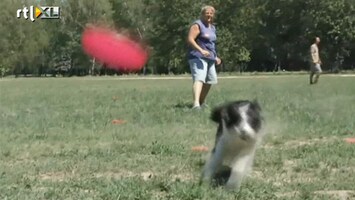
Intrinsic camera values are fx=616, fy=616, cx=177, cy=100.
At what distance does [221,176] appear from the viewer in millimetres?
4801

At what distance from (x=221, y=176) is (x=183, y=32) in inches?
2024

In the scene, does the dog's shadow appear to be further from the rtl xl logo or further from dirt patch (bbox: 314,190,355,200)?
the rtl xl logo

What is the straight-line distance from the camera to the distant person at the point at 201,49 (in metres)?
10.4

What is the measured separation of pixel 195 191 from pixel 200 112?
18.5 ft

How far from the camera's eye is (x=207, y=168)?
483 centimetres

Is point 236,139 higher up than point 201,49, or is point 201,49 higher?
point 201,49

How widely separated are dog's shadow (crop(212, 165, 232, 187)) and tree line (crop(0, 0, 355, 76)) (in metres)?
42.8

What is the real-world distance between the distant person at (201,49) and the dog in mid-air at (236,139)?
5667 millimetres

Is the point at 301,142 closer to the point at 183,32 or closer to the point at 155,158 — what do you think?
the point at 155,158

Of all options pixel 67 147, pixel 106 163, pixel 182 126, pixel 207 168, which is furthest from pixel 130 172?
pixel 182 126

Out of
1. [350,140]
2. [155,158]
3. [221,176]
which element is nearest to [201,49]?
[350,140]

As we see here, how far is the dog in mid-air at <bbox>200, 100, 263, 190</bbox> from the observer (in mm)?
4312

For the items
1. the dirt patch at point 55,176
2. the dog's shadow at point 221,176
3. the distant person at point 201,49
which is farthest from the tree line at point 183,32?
the dog's shadow at point 221,176

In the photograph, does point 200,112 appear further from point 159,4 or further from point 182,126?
point 159,4
